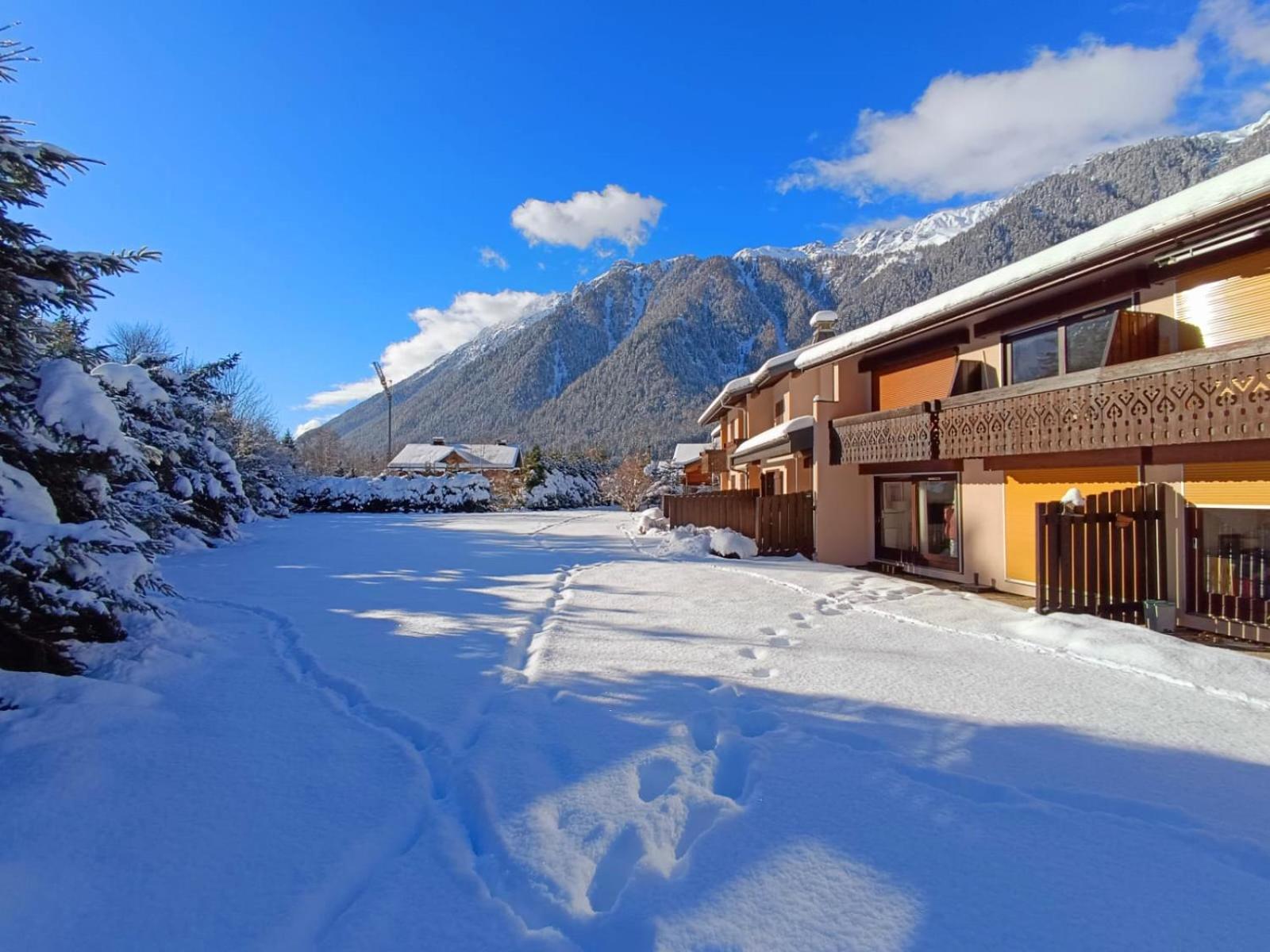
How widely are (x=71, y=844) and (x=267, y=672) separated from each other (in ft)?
8.13

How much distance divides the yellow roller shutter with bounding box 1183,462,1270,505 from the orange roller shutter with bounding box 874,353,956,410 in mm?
3929

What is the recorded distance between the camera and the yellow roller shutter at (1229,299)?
266 inches

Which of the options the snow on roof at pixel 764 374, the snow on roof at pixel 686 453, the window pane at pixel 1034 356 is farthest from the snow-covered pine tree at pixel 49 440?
the snow on roof at pixel 686 453

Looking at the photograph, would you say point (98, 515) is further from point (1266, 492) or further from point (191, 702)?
point (1266, 492)

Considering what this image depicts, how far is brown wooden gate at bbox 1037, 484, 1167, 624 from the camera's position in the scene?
7.22 metres

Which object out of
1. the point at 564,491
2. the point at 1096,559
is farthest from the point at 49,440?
the point at 564,491

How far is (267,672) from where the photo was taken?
512 centimetres

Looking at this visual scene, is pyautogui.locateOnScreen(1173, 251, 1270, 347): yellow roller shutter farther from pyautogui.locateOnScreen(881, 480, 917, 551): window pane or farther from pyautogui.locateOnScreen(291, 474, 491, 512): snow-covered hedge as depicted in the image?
pyautogui.locateOnScreen(291, 474, 491, 512): snow-covered hedge

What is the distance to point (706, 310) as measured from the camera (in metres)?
148

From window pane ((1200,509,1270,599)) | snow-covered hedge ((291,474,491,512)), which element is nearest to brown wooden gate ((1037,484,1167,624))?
window pane ((1200,509,1270,599))

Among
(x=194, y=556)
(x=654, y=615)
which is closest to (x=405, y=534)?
(x=194, y=556)

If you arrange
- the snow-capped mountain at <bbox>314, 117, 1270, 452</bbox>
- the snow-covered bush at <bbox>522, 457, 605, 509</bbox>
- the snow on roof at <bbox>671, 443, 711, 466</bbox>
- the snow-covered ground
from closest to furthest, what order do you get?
the snow-covered ground, the snow-covered bush at <bbox>522, 457, 605, 509</bbox>, the snow on roof at <bbox>671, 443, 711, 466</bbox>, the snow-capped mountain at <bbox>314, 117, 1270, 452</bbox>

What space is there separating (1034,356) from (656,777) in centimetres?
949

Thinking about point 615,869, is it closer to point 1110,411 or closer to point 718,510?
point 1110,411
